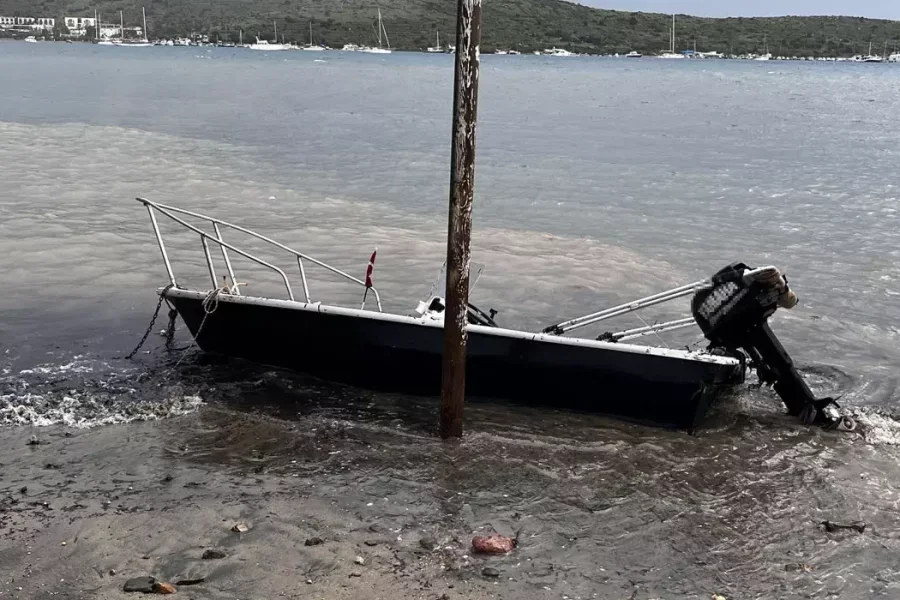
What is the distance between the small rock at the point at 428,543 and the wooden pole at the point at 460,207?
5.48ft

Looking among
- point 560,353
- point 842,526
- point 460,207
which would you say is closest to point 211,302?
point 460,207

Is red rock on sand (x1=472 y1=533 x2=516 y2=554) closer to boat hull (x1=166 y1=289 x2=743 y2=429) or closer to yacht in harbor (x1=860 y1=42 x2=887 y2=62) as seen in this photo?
boat hull (x1=166 y1=289 x2=743 y2=429)

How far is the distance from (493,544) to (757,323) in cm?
330

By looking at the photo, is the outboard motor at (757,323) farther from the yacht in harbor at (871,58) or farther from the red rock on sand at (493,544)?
the yacht in harbor at (871,58)

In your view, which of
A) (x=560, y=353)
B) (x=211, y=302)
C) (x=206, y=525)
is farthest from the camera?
(x=211, y=302)

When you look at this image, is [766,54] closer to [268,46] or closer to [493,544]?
[268,46]

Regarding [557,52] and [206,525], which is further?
[557,52]

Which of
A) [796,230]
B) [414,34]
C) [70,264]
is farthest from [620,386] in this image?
[414,34]

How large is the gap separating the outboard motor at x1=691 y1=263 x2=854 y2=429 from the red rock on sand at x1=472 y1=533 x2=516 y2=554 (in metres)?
2.99

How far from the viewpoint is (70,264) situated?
14.1m

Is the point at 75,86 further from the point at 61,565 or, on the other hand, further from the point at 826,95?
the point at 61,565

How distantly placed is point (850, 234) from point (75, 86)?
181 feet

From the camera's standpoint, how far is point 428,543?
6.05m

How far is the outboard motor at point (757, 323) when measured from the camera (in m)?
7.67
